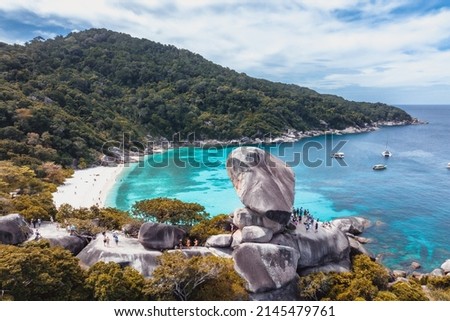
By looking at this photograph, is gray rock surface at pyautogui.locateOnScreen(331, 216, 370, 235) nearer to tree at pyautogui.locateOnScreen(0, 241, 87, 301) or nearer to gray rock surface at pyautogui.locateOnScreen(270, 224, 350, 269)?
gray rock surface at pyautogui.locateOnScreen(270, 224, 350, 269)

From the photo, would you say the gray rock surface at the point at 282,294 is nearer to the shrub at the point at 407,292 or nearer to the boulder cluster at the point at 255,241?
the boulder cluster at the point at 255,241

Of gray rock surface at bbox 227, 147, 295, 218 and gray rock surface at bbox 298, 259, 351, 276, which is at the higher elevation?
gray rock surface at bbox 227, 147, 295, 218

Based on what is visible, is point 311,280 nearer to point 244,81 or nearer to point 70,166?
point 70,166

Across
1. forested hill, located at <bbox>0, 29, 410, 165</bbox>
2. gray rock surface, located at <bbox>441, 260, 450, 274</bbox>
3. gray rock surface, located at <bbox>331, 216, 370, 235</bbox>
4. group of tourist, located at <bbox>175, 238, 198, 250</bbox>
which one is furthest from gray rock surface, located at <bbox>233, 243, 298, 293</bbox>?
forested hill, located at <bbox>0, 29, 410, 165</bbox>

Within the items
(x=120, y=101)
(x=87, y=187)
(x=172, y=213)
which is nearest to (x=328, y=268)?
(x=172, y=213)

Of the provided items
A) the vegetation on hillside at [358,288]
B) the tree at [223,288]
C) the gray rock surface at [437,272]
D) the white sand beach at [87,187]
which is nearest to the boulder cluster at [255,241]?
the tree at [223,288]

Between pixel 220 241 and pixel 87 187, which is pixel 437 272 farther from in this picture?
pixel 87 187
